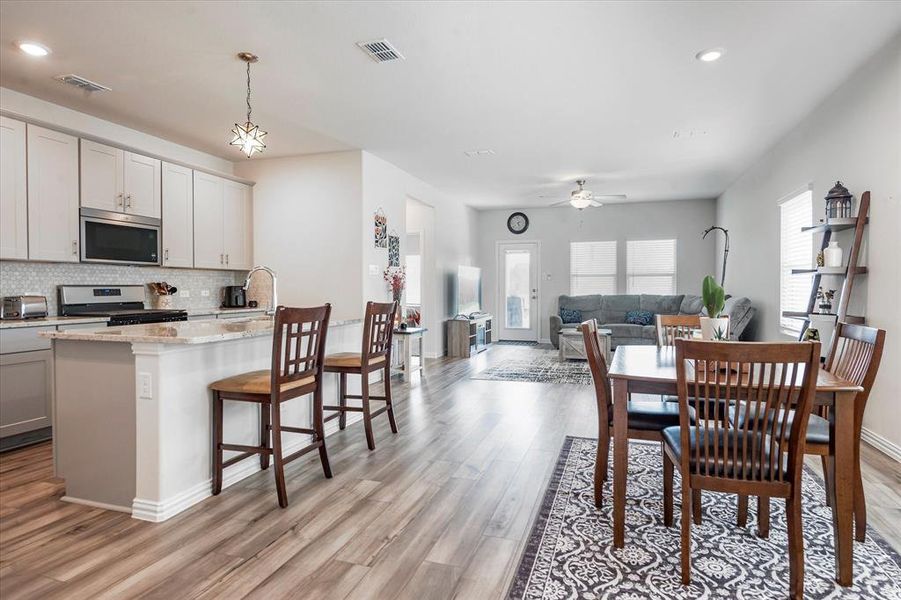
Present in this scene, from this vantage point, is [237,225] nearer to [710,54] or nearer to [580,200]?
[580,200]

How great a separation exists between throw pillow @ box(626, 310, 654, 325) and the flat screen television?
2748mm

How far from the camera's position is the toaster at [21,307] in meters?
3.93

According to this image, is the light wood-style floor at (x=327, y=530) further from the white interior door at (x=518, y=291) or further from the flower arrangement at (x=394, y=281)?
the white interior door at (x=518, y=291)

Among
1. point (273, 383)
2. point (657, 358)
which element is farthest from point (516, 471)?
point (273, 383)

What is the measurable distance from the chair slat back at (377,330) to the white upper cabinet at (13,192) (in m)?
2.78

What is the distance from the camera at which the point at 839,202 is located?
3.78 meters

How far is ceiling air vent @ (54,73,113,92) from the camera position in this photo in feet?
12.3

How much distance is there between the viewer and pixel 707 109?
4.43 metres

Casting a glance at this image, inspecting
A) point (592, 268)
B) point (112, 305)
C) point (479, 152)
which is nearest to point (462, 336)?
point (479, 152)

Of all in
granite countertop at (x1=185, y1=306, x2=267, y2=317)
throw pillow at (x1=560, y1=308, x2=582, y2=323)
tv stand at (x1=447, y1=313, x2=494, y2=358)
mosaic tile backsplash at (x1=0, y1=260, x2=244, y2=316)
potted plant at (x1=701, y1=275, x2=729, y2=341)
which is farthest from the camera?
throw pillow at (x1=560, y1=308, x2=582, y2=323)

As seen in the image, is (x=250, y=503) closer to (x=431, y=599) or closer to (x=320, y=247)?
(x=431, y=599)

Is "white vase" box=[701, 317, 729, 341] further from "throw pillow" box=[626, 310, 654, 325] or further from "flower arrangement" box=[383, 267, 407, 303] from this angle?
"throw pillow" box=[626, 310, 654, 325]

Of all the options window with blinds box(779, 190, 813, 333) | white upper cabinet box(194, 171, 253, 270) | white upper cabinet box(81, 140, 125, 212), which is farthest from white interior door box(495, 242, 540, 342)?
white upper cabinet box(81, 140, 125, 212)

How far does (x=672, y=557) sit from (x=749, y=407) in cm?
79
